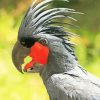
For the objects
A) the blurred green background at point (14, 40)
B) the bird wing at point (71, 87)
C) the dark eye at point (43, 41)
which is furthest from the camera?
the blurred green background at point (14, 40)

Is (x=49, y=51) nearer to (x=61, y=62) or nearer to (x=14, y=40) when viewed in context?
(x=61, y=62)

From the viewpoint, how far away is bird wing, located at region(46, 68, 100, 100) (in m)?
2.67

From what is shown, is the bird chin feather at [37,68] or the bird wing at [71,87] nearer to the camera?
the bird wing at [71,87]

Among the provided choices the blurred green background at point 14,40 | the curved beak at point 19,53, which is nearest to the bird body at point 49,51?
the curved beak at point 19,53

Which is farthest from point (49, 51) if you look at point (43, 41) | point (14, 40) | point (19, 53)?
point (14, 40)

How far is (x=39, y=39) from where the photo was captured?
280cm

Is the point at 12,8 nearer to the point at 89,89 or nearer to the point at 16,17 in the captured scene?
the point at 16,17

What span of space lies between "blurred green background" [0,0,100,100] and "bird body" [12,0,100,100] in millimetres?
2062

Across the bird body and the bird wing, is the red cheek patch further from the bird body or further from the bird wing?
the bird wing

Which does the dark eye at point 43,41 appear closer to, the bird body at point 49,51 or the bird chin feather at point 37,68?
the bird body at point 49,51

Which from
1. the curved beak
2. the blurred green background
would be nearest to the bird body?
the curved beak

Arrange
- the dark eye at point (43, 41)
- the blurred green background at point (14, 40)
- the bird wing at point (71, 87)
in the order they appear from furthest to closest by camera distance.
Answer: the blurred green background at point (14, 40)
the dark eye at point (43, 41)
the bird wing at point (71, 87)

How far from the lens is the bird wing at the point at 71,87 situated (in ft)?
8.77

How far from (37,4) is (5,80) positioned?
2.38 metres
